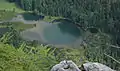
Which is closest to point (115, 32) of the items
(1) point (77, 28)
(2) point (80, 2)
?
(1) point (77, 28)

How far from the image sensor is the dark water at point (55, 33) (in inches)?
2007

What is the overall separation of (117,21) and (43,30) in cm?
1547

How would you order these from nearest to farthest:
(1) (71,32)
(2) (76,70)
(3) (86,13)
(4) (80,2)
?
(2) (76,70), (1) (71,32), (3) (86,13), (4) (80,2)

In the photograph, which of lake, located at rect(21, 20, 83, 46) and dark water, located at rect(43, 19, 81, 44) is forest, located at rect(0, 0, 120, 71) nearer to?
dark water, located at rect(43, 19, 81, 44)

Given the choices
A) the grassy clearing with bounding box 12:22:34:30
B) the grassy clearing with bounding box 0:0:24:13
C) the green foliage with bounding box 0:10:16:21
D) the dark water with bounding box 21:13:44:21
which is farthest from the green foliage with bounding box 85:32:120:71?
the grassy clearing with bounding box 0:0:24:13

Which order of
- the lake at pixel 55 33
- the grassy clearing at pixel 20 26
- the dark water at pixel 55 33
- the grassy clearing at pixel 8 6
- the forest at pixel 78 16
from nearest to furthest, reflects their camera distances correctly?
the forest at pixel 78 16, the lake at pixel 55 33, the dark water at pixel 55 33, the grassy clearing at pixel 20 26, the grassy clearing at pixel 8 6

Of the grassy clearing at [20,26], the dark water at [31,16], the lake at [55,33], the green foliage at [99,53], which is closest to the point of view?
the green foliage at [99,53]

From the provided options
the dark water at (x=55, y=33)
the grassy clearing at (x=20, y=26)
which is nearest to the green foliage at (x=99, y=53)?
the dark water at (x=55, y=33)

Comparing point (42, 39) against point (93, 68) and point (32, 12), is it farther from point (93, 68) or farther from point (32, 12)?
point (93, 68)

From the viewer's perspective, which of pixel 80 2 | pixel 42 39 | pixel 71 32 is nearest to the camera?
pixel 42 39

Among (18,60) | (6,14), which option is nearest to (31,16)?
(6,14)

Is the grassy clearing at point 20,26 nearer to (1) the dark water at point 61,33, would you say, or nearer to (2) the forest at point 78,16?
(2) the forest at point 78,16

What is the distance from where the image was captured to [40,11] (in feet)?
229

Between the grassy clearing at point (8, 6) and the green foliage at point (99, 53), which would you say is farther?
the grassy clearing at point (8, 6)
